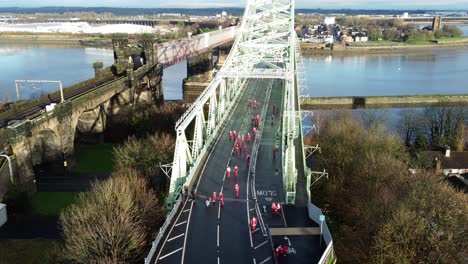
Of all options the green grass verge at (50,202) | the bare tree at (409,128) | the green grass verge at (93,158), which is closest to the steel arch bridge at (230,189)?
the green grass verge at (93,158)

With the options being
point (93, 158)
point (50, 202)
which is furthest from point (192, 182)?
point (93, 158)

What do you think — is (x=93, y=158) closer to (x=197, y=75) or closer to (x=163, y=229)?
(x=163, y=229)

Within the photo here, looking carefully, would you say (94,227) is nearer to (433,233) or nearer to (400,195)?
(433,233)

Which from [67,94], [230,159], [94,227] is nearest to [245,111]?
[230,159]

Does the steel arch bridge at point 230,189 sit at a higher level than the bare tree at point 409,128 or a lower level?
higher

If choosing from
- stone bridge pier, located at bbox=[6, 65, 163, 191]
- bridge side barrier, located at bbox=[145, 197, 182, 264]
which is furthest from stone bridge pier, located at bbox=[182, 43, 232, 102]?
bridge side barrier, located at bbox=[145, 197, 182, 264]

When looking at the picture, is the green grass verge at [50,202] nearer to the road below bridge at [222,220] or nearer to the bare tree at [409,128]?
the road below bridge at [222,220]

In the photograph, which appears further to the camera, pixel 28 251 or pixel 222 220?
pixel 28 251
